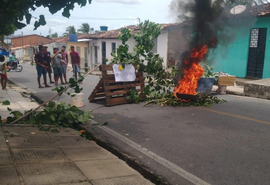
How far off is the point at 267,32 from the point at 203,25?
6.18m

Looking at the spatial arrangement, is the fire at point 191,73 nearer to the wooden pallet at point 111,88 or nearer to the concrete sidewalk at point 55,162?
the wooden pallet at point 111,88

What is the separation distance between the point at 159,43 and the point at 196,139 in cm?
1614

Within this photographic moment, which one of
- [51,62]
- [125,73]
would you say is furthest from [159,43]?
[125,73]

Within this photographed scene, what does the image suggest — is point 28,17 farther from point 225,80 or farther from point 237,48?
point 237,48

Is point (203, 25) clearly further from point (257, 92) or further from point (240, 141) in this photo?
point (240, 141)

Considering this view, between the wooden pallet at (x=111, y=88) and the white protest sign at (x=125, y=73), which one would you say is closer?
the wooden pallet at (x=111, y=88)

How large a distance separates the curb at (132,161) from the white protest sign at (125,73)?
3.05 meters

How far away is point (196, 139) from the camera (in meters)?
4.99

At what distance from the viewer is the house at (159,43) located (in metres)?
10.4

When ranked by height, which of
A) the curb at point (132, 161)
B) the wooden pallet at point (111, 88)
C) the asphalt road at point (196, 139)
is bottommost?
the curb at point (132, 161)

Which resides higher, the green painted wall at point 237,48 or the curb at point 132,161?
the green painted wall at point 237,48

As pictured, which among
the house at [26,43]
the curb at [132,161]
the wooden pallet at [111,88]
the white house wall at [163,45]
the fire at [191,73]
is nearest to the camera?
the curb at [132,161]

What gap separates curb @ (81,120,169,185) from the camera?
352cm

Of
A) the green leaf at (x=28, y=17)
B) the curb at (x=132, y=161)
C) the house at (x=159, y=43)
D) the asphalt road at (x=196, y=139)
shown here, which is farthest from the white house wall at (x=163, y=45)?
the green leaf at (x=28, y=17)
